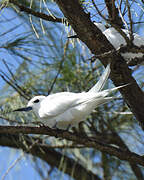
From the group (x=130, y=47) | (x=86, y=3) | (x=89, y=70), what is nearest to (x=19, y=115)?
(x=89, y=70)

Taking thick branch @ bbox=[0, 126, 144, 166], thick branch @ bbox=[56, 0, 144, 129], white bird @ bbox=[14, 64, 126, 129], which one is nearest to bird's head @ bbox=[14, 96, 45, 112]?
white bird @ bbox=[14, 64, 126, 129]

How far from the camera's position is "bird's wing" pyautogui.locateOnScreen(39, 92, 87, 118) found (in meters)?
1.17

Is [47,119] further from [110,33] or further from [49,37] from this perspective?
[49,37]

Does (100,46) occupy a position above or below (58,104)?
above

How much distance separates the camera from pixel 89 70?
156cm

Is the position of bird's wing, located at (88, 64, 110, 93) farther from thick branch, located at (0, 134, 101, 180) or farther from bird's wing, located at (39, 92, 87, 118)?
thick branch, located at (0, 134, 101, 180)

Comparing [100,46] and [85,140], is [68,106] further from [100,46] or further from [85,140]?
[100,46]

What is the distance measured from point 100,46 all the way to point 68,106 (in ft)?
0.97

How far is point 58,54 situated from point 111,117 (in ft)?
1.30

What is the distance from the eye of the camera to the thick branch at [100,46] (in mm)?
909

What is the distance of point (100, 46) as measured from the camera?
955 mm

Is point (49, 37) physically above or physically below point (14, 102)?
above

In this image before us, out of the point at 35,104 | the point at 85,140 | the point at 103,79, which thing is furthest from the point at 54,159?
the point at 103,79

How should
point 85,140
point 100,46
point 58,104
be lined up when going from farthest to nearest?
point 58,104 < point 85,140 < point 100,46
